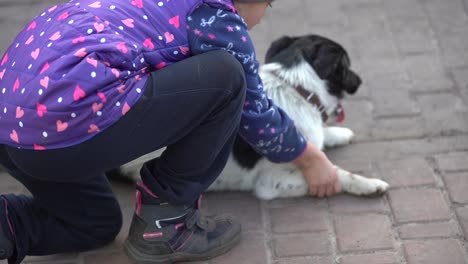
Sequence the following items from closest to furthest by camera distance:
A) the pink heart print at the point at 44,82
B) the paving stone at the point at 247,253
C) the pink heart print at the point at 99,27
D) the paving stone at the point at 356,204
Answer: the pink heart print at the point at 44,82 → the pink heart print at the point at 99,27 → the paving stone at the point at 247,253 → the paving stone at the point at 356,204

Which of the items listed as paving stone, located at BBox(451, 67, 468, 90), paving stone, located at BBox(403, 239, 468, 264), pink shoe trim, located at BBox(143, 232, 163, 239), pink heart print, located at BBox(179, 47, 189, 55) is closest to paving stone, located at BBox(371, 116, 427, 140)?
paving stone, located at BBox(451, 67, 468, 90)

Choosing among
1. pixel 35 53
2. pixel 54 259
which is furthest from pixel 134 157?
pixel 54 259

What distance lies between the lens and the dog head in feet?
12.4

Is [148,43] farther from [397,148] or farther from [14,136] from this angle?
[397,148]

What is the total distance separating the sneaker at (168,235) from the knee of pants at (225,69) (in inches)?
25.5

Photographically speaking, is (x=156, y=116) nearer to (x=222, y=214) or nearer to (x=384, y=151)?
(x=222, y=214)

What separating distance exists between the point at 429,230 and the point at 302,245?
0.59 m

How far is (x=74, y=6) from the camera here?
2719 mm

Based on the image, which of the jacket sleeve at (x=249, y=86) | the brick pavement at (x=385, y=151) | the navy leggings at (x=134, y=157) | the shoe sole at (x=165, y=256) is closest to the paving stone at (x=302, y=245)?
the brick pavement at (x=385, y=151)

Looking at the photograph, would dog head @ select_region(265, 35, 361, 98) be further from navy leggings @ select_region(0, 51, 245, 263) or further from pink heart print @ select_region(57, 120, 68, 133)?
pink heart print @ select_region(57, 120, 68, 133)

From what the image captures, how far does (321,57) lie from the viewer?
12.4ft

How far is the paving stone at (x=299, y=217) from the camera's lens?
347 cm

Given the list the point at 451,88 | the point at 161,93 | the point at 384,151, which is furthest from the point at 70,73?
the point at 451,88

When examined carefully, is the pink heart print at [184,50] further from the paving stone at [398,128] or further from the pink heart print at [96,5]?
the paving stone at [398,128]
